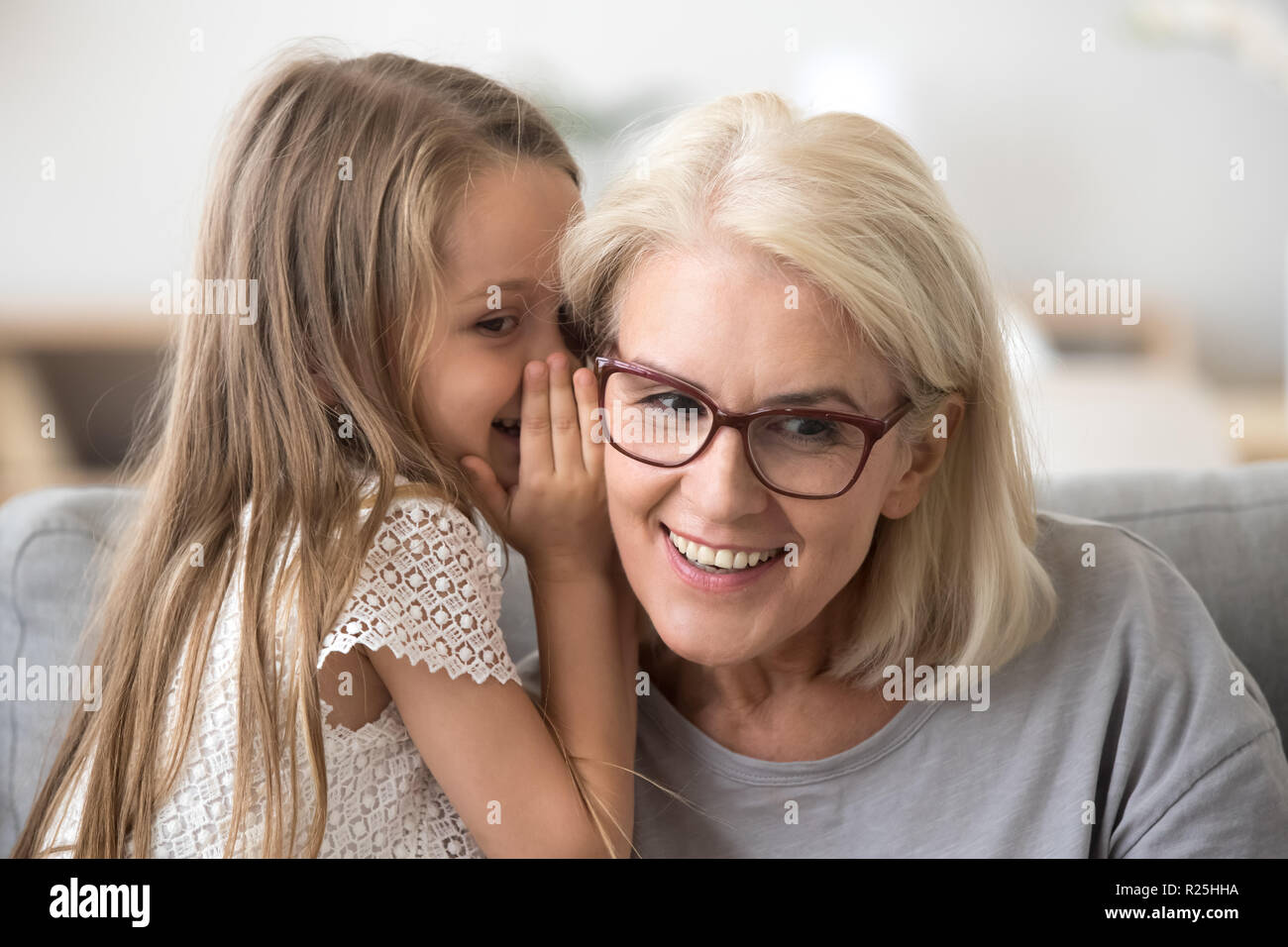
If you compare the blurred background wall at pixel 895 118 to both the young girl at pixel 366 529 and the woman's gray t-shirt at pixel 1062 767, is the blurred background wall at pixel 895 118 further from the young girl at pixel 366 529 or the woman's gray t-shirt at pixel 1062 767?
the woman's gray t-shirt at pixel 1062 767

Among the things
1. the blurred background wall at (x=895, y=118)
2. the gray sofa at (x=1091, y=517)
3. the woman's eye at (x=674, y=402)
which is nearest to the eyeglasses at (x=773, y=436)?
the woman's eye at (x=674, y=402)

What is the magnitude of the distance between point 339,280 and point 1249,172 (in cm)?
531

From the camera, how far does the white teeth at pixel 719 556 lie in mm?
1271

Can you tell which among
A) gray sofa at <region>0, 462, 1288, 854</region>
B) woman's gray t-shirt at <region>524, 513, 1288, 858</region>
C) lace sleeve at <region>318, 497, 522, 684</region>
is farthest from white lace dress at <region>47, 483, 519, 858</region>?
gray sofa at <region>0, 462, 1288, 854</region>

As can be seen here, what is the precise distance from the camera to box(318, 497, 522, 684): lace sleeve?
1.27 meters

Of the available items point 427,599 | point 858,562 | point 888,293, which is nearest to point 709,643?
point 858,562

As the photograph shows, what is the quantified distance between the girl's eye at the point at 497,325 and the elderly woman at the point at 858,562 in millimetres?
102

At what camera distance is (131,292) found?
5527 millimetres

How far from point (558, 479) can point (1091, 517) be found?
2.72 feet

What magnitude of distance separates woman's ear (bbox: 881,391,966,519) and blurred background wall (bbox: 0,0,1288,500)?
13.3ft

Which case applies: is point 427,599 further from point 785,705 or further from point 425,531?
point 785,705

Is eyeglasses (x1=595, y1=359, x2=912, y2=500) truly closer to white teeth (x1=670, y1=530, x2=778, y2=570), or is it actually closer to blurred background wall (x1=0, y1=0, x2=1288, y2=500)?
white teeth (x1=670, y1=530, x2=778, y2=570)

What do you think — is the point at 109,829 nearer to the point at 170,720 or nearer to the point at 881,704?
the point at 170,720
